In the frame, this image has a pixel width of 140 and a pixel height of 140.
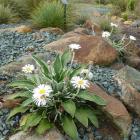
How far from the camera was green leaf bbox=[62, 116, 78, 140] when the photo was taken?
4121 mm

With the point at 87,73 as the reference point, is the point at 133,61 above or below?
below

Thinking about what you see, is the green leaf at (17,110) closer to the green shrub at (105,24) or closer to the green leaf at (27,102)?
the green leaf at (27,102)

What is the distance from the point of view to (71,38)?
20.3ft

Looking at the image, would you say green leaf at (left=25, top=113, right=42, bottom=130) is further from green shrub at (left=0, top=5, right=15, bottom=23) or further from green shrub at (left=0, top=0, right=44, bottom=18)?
green shrub at (left=0, top=0, right=44, bottom=18)

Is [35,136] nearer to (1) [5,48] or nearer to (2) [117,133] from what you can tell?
(2) [117,133]

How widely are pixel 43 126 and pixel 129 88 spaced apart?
111cm

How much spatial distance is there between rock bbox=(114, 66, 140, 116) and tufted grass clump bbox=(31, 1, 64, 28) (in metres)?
3.25

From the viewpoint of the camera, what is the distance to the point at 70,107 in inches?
164

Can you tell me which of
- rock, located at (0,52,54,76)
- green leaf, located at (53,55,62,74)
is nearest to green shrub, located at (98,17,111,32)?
rock, located at (0,52,54,76)

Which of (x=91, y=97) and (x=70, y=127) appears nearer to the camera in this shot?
(x=70, y=127)

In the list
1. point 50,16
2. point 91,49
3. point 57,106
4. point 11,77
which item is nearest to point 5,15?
point 50,16

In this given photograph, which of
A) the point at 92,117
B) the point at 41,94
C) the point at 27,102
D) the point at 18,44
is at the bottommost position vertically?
the point at 18,44

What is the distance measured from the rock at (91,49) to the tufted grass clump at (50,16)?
1.88m

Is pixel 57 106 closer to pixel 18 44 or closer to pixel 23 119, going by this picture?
pixel 23 119
